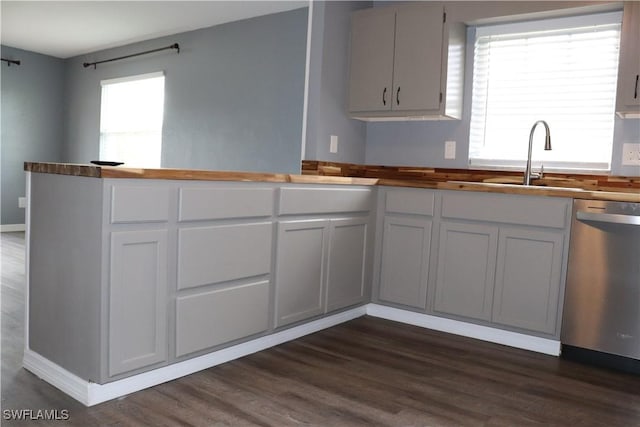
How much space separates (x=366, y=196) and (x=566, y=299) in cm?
123

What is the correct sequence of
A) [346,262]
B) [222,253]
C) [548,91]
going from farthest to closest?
[548,91], [346,262], [222,253]

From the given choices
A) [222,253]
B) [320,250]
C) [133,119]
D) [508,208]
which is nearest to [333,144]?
[320,250]

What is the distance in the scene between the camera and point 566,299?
2811 mm

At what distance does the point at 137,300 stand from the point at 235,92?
3646 mm

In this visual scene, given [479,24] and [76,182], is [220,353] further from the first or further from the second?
[479,24]

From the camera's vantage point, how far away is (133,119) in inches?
258

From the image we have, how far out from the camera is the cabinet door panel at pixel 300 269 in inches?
108

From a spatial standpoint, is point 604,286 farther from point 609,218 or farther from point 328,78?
point 328,78

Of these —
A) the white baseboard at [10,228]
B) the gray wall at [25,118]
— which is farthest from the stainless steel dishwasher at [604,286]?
the gray wall at [25,118]

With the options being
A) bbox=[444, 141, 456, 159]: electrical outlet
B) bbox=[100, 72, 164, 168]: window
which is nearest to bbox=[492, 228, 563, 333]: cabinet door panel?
bbox=[444, 141, 456, 159]: electrical outlet

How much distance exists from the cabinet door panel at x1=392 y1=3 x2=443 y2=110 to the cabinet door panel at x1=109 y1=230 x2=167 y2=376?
6.87ft

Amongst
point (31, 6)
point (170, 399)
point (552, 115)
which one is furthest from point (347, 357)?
point (31, 6)

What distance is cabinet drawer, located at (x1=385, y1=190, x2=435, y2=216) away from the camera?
322 centimetres

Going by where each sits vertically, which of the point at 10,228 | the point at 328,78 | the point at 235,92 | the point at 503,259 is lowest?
the point at 10,228
